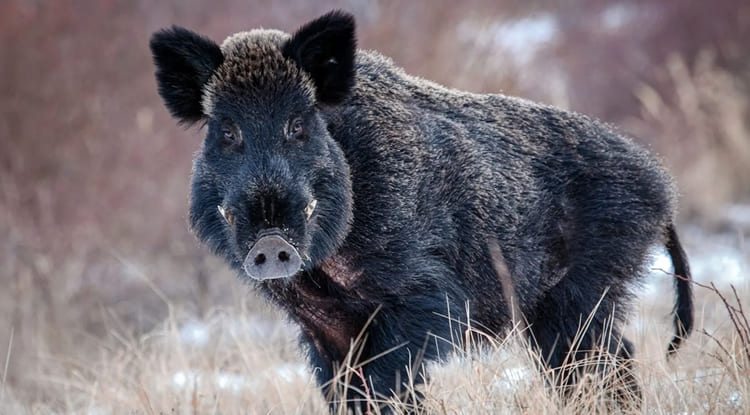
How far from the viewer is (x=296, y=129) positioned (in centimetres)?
461

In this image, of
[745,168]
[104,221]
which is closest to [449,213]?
[104,221]

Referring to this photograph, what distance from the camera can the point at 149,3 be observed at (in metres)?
11.9

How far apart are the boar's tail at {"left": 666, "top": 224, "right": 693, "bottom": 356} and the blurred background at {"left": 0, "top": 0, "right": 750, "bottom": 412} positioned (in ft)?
8.96

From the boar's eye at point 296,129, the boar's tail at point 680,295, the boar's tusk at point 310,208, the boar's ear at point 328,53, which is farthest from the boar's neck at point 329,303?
the boar's tail at point 680,295

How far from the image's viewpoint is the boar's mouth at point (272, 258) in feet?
13.6

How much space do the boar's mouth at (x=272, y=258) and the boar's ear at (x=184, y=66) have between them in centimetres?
92

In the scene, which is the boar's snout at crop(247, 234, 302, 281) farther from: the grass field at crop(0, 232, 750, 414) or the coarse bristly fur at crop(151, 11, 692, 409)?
the grass field at crop(0, 232, 750, 414)

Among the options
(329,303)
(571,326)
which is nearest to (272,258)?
(329,303)

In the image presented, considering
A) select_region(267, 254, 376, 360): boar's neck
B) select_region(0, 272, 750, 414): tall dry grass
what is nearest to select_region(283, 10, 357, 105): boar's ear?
select_region(267, 254, 376, 360): boar's neck

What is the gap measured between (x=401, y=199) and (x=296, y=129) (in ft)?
1.98

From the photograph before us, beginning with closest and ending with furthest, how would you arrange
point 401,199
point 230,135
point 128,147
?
point 230,135
point 401,199
point 128,147

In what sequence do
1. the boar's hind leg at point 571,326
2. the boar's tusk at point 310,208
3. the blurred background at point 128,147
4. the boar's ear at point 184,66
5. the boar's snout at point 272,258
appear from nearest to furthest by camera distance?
1. the boar's snout at point 272,258
2. the boar's tusk at point 310,208
3. the boar's ear at point 184,66
4. the boar's hind leg at point 571,326
5. the blurred background at point 128,147

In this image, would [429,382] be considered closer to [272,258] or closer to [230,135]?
[272,258]

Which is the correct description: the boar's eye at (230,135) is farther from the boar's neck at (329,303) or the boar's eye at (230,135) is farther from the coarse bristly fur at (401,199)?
the boar's neck at (329,303)
